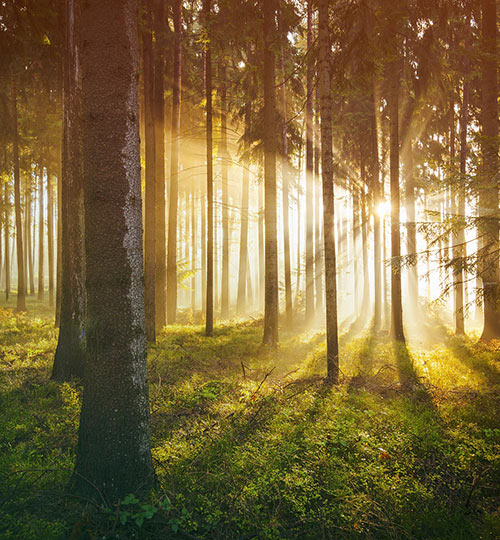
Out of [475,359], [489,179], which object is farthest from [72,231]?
[475,359]

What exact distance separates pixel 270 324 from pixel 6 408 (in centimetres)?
699

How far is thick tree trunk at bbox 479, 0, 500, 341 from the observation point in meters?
7.46

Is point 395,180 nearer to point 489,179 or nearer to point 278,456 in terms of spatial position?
point 489,179

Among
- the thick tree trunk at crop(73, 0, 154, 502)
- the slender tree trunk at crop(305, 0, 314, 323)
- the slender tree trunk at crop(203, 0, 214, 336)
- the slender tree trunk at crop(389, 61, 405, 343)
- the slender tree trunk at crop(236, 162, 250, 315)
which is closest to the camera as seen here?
the thick tree trunk at crop(73, 0, 154, 502)

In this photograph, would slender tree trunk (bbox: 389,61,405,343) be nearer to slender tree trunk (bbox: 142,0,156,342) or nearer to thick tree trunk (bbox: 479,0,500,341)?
thick tree trunk (bbox: 479,0,500,341)

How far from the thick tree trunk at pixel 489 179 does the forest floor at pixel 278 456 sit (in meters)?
2.72

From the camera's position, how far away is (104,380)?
356 cm

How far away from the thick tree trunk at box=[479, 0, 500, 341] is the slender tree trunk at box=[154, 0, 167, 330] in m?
9.79

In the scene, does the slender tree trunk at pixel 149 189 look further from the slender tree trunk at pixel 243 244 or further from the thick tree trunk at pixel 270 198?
the slender tree trunk at pixel 243 244

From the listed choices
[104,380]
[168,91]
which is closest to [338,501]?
[104,380]

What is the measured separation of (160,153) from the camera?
12.6 metres

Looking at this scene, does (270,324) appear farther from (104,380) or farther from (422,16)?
(422,16)

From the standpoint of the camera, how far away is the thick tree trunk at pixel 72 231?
6.95 metres

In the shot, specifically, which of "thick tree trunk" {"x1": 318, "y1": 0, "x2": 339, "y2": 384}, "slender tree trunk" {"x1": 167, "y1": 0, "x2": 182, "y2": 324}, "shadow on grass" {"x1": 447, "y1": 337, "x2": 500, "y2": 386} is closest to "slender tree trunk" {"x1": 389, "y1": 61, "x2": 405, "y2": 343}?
"shadow on grass" {"x1": 447, "y1": 337, "x2": 500, "y2": 386}
